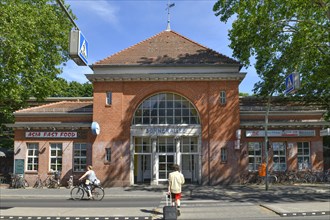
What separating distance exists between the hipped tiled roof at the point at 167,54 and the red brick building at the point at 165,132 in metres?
0.15

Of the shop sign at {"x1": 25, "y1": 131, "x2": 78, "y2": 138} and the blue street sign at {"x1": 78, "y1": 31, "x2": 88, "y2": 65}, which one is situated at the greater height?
the blue street sign at {"x1": 78, "y1": 31, "x2": 88, "y2": 65}

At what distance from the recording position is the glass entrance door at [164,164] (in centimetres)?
2590

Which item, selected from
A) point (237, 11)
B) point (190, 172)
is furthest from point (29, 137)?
point (237, 11)

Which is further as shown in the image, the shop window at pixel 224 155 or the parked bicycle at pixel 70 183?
the shop window at pixel 224 155

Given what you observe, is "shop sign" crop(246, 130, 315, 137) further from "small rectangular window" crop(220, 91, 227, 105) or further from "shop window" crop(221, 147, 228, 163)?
"small rectangular window" crop(220, 91, 227, 105)

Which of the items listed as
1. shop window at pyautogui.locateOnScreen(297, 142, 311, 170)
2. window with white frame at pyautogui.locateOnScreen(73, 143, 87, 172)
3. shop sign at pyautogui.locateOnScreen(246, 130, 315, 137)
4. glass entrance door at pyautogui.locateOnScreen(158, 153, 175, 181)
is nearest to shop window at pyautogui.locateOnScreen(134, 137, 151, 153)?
glass entrance door at pyautogui.locateOnScreen(158, 153, 175, 181)

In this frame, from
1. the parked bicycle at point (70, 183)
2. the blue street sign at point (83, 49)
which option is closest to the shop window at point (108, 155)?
the parked bicycle at point (70, 183)

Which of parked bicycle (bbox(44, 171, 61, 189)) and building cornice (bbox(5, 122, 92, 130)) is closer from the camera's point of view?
parked bicycle (bbox(44, 171, 61, 189))

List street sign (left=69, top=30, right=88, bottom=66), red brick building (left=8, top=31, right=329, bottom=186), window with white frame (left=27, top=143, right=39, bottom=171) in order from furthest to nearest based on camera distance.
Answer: window with white frame (left=27, top=143, right=39, bottom=171)
red brick building (left=8, top=31, right=329, bottom=186)
street sign (left=69, top=30, right=88, bottom=66)

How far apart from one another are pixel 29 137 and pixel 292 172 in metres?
19.3

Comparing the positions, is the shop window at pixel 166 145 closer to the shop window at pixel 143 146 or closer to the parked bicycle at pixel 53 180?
the shop window at pixel 143 146

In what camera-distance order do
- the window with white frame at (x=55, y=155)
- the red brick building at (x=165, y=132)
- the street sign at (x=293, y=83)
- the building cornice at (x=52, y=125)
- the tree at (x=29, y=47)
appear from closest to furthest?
the street sign at (x=293, y=83) < the tree at (x=29, y=47) < the red brick building at (x=165, y=132) < the building cornice at (x=52, y=125) < the window with white frame at (x=55, y=155)

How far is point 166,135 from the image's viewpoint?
84.6 feet

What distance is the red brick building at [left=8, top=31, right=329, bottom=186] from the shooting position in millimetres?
25516
